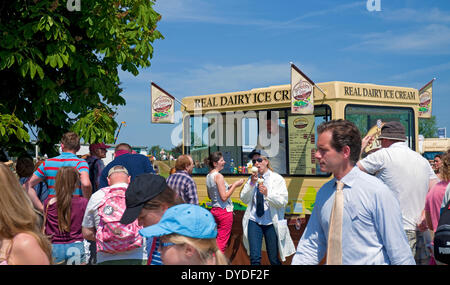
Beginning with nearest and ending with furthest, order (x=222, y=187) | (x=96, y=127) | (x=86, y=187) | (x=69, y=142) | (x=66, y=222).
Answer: (x=66, y=222) < (x=86, y=187) < (x=69, y=142) < (x=222, y=187) < (x=96, y=127)

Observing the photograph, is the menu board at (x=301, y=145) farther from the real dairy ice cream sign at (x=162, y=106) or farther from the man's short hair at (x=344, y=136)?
the man's short hair at (x=344, y=136)

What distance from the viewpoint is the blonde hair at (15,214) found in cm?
282

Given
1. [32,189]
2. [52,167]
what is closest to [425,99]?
[52,167]

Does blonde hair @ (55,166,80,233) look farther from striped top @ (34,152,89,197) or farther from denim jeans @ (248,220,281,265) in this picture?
denim jeans @ (248,220,281,265)

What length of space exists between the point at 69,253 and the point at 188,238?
11.3ft

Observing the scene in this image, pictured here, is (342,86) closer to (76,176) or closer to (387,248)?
(76,176)

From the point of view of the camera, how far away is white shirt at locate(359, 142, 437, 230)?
5.09 m

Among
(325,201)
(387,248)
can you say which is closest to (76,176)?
(325,201)

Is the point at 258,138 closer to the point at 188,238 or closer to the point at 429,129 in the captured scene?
the point at 188,238

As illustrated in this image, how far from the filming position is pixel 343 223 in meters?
3.15

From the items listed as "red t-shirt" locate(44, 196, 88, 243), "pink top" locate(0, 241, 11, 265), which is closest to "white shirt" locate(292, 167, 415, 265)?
"pink top" locate(0, 241, 11, 265)

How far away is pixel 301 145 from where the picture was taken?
8.78 meters

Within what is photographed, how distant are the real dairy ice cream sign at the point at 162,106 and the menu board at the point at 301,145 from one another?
116 inches

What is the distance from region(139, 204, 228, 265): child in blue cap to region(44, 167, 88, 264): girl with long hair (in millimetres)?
3240
